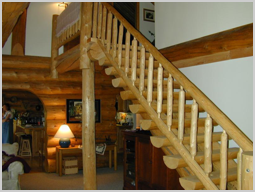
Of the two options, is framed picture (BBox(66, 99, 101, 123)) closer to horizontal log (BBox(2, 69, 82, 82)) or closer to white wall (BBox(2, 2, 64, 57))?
horizontal log (BBox(2, 69, 82, 82))

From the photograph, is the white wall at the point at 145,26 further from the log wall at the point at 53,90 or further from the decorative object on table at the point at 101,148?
the decorative object on table at the point at 101,148

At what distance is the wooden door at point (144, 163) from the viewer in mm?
4891

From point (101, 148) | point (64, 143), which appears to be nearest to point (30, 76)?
point (64, 143)

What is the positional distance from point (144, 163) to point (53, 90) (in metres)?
3.66

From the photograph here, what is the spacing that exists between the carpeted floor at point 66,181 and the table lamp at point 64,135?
0.82 m

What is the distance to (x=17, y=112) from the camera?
11.0 m

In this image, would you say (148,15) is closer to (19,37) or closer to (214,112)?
(19,37)

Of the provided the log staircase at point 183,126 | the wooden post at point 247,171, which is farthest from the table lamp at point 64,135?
the wooden post at point 247,171

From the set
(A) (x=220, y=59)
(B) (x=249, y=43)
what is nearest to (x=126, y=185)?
(A) (x=220, y=59)

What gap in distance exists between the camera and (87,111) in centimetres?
489

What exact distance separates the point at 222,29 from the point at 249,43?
0.61 m

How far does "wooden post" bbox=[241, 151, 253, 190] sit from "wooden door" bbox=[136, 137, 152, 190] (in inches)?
112

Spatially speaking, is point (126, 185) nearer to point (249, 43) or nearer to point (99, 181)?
point (99, 181)

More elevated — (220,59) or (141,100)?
(220,59)
